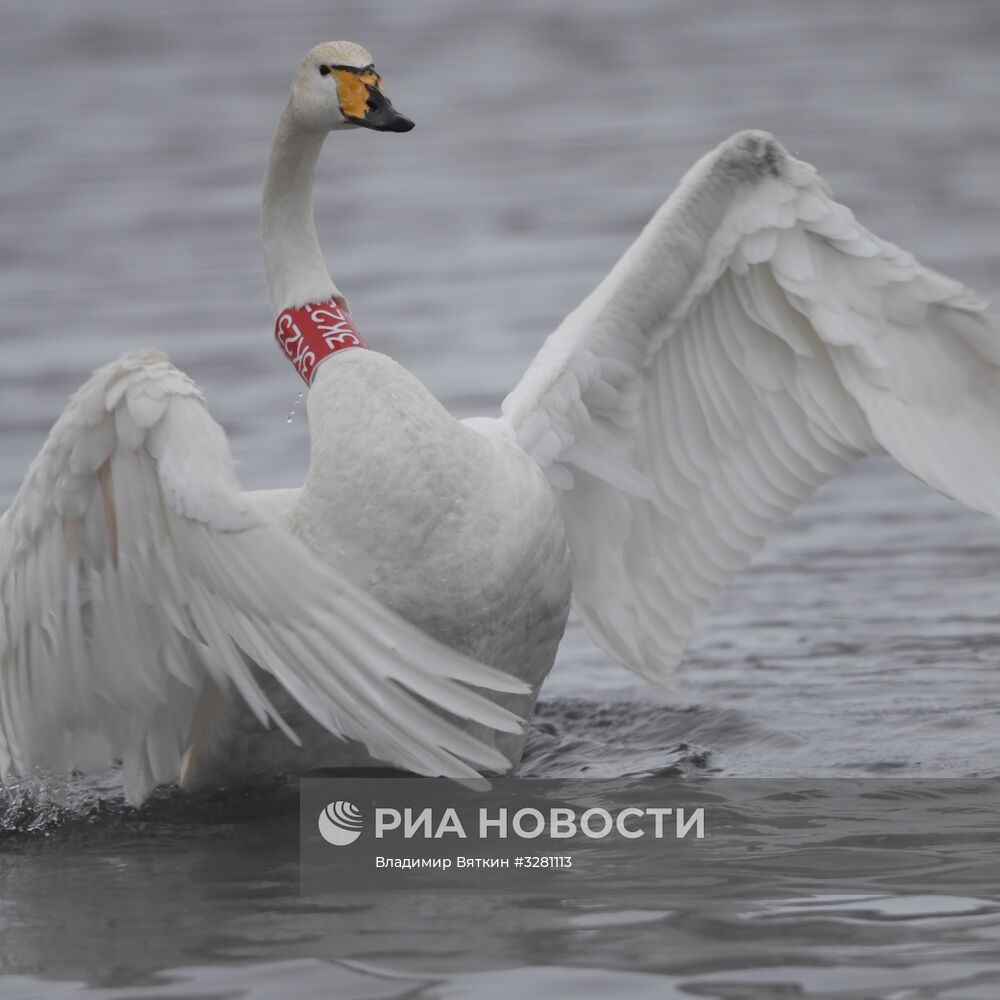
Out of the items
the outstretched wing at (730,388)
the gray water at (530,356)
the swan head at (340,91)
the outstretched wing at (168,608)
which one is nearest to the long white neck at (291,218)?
the swan head at (340,91)

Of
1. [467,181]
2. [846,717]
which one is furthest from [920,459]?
[467,181]

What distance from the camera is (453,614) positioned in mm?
6891

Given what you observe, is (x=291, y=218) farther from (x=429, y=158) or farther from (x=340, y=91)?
(x=429, y=158)

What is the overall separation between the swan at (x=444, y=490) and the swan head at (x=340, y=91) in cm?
1

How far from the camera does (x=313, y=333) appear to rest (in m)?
7.45

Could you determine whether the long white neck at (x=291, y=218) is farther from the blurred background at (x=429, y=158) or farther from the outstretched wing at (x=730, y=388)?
the blurred background at (x=429, y=158)

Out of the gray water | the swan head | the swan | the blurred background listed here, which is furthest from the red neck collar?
the blurred background

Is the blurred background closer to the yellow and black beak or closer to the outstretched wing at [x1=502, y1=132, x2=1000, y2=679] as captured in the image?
the outstretched wing at [x1=502, y1=132, x2=1000, y2=679]

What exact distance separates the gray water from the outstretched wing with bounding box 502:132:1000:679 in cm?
64

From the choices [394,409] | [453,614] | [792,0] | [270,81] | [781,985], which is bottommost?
[781,985]

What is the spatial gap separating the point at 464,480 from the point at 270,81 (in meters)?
18.5

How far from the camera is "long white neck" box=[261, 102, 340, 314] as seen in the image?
7.63m

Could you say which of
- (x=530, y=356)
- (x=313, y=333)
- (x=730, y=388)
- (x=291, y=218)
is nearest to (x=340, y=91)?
(x=291, y=218)

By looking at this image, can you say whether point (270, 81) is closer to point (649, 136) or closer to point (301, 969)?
point (649, 136)
